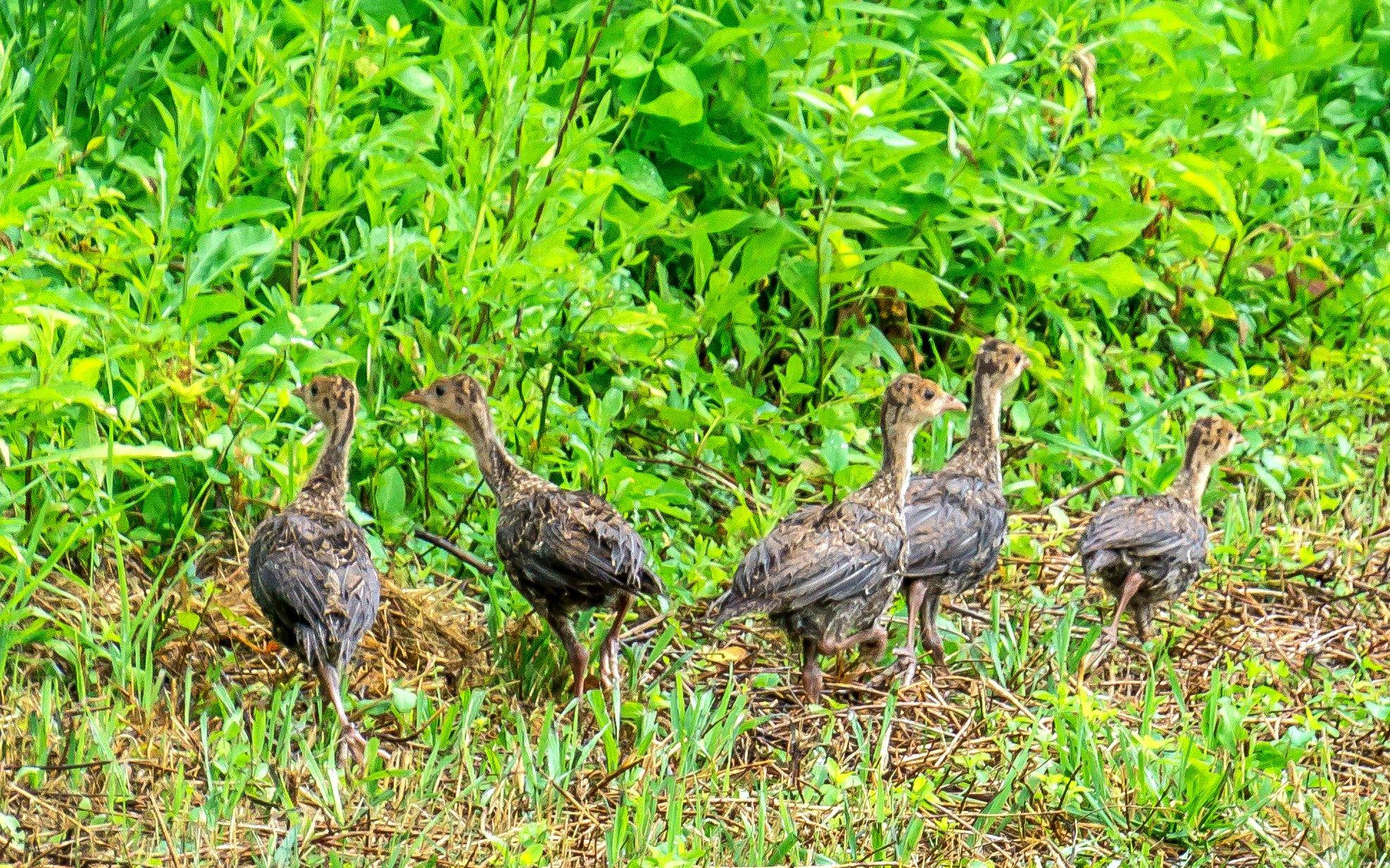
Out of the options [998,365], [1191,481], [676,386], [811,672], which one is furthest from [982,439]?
[811,672]

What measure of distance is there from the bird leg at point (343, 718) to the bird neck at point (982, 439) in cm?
254

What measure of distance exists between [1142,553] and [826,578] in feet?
4.09

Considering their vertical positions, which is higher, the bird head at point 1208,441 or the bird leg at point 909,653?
the bird head at point 1208,441

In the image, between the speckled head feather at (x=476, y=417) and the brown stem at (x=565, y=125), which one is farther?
the brown stem at (x=565, y=125)

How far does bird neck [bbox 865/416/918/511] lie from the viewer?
6.54 m

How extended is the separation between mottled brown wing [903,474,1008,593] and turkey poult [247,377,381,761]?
1879mm

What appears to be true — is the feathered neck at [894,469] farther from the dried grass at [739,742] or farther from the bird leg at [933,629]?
the dried grass at [739,742]

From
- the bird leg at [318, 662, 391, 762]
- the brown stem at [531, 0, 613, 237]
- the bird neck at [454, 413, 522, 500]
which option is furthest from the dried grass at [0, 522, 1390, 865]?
the brown stem at [531, 0, 613, 237]

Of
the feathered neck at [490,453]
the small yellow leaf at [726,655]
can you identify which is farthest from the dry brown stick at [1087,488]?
the feathered neck at [490,453]

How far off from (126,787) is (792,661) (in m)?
2.37

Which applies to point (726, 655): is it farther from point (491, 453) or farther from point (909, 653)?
point (491, 453)

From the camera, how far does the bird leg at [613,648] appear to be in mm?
6035

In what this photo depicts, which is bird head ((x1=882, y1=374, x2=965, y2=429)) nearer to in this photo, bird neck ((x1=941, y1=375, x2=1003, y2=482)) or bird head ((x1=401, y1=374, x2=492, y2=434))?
bird neck ((x1=941, y1=375, x2=1003, y2=482))

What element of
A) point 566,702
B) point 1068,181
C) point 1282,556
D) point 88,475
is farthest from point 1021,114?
point 88,475
